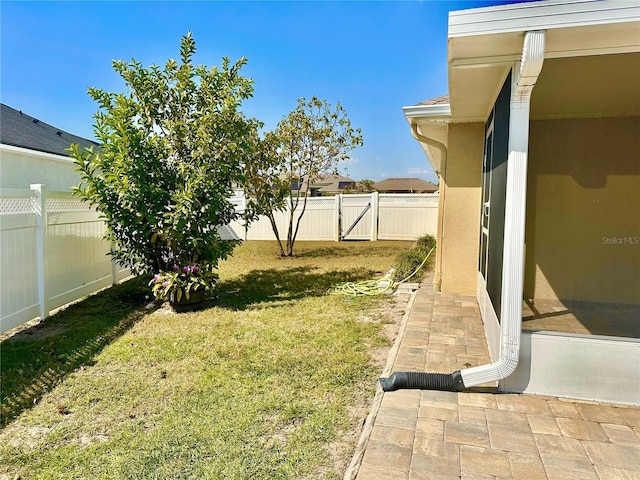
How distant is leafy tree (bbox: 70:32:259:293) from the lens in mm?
5246

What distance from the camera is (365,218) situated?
1520 centimetres

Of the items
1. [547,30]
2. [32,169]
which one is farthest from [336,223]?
[547,30]

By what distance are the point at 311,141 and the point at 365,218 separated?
4490mm

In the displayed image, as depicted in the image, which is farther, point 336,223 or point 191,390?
point 336,223

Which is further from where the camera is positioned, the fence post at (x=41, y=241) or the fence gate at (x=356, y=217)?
the fence gate at (x=356, y=217)

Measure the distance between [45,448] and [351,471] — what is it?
75.8 inches

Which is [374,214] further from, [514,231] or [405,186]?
[405,186]

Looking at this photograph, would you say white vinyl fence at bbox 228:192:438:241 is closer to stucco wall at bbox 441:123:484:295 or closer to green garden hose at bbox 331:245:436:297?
green garden hose at bbox 331:245:436:297

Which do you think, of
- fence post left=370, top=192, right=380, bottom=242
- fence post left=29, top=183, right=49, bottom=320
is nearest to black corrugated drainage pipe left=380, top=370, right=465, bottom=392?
fence post left=29, top=183, right=49, bottom=320

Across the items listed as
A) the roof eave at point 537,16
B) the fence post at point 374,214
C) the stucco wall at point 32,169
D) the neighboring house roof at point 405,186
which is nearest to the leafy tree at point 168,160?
the stucco wall at point 32,169

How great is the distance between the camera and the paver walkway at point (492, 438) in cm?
209

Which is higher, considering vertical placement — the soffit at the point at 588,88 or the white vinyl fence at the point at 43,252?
the soffit at the point at 588,88

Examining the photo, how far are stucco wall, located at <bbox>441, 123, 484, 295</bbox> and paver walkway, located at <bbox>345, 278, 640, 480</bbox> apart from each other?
2.76 meters

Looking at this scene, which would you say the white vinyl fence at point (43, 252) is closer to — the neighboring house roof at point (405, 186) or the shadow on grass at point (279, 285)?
the shadow on grass at point (279, 285)
